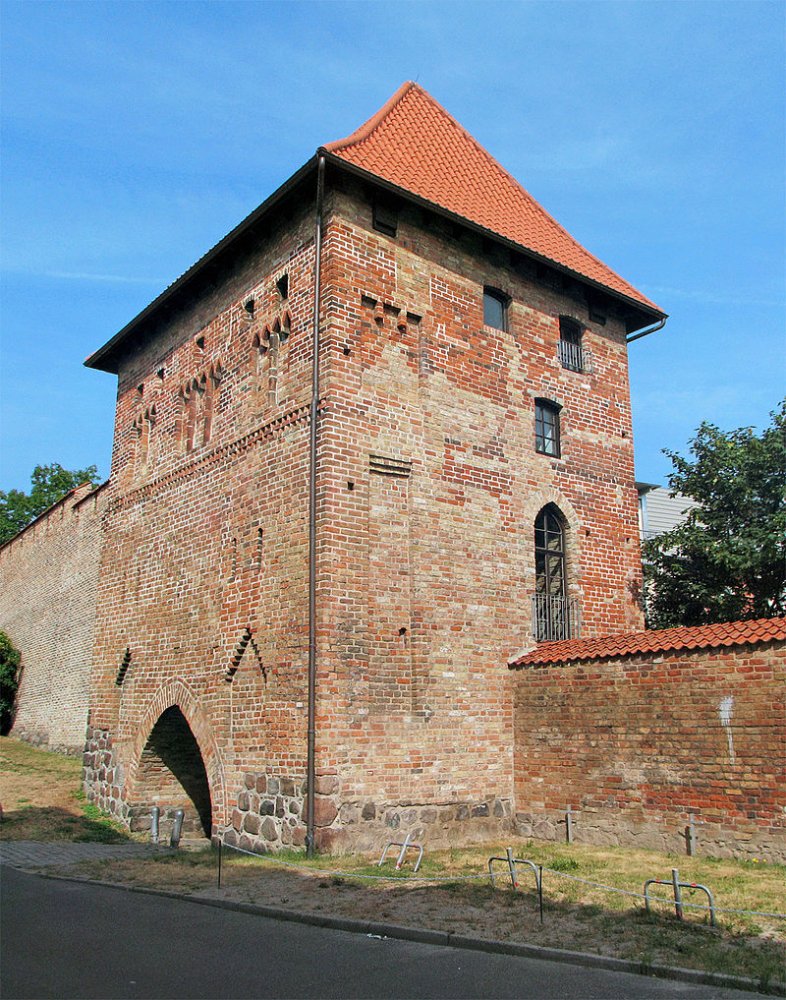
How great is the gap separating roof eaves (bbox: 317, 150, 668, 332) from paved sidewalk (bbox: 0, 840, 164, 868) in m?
10.1

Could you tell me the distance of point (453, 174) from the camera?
16.2 m

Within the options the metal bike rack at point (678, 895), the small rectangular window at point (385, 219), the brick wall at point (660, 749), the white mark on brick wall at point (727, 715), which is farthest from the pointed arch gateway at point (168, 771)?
the metal bike rack at point (678, 895)

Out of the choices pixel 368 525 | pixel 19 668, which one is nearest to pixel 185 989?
pixel 368 525

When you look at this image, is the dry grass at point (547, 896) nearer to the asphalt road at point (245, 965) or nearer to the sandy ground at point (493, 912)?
the sandy ground at point (493, 912)

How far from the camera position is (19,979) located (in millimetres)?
6352

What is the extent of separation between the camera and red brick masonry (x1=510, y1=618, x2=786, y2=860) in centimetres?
1057

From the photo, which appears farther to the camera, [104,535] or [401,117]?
[104,535]

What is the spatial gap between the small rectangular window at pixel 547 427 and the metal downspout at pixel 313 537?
444cm

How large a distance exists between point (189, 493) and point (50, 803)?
6355mm

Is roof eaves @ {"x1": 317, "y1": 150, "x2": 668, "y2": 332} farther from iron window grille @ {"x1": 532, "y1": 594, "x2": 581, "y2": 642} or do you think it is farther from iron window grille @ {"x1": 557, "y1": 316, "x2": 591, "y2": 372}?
iron window grille @ {"x1": 532, "y1": 594, "x2": 581, "y2": 642}

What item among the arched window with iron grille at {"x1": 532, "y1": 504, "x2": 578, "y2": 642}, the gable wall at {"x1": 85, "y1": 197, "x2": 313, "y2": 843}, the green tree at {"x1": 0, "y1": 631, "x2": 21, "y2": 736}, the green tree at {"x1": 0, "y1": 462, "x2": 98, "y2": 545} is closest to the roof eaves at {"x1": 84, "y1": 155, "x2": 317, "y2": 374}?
the gable wall at {"x1": 85, "y1": 197, "x2": 313, "y2": 843}

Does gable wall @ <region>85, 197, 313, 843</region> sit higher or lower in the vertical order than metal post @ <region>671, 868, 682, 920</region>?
higher

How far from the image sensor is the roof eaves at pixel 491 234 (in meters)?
12.9

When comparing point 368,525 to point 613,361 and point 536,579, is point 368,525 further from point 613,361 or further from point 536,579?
point 613,361
